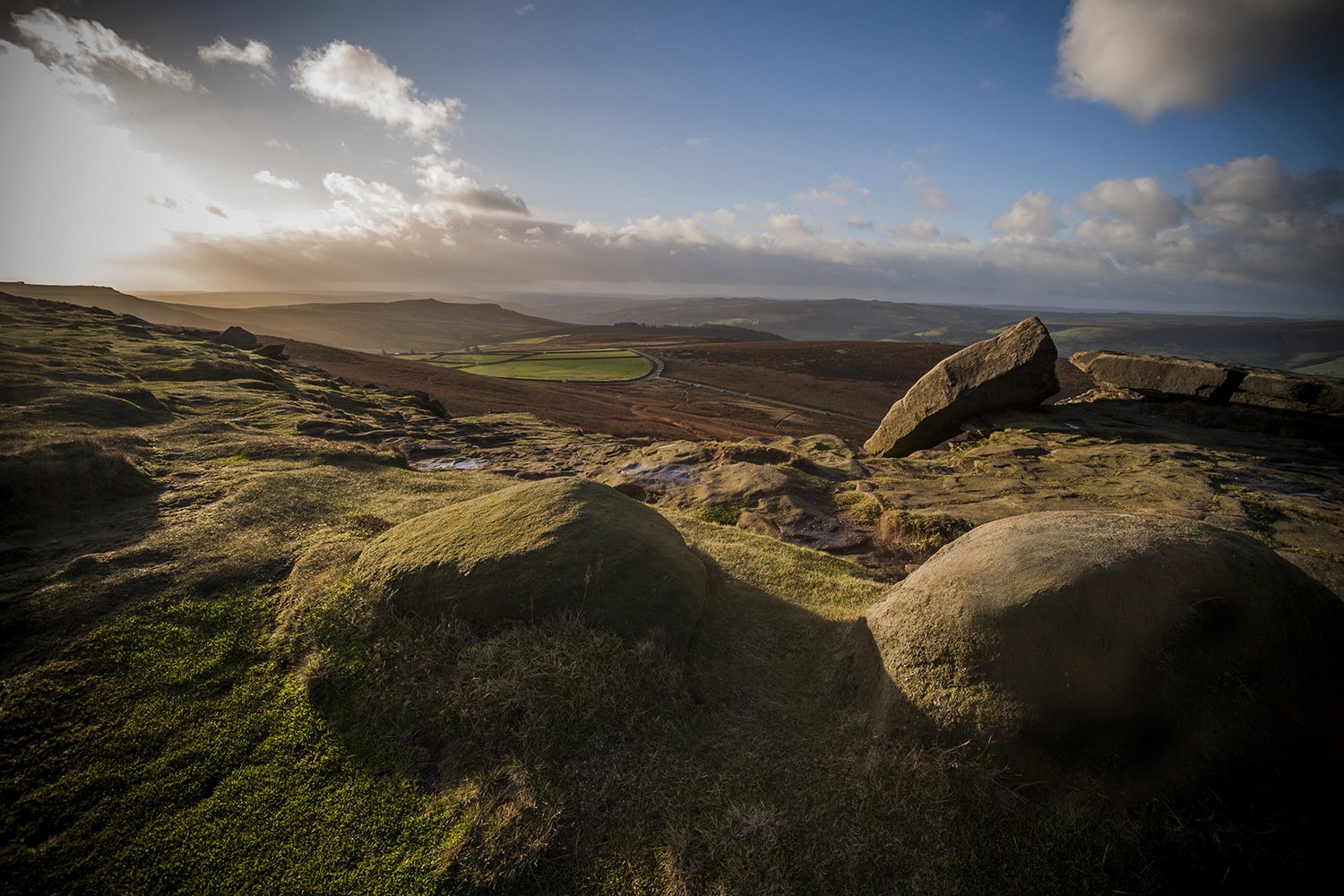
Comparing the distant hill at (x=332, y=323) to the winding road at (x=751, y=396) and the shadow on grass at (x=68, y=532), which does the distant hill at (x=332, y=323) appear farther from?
the shadow on grass at (x=68, y=532)

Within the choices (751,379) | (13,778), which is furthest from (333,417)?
(751,379)

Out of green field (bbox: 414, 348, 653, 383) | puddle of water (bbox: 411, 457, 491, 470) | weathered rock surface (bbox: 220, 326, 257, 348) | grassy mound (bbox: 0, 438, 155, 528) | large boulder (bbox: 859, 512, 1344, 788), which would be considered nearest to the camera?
large boulder (bbox: 859, 512, 1344, 788)

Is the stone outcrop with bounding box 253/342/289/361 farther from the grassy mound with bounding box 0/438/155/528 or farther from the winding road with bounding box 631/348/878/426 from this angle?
the winding road with bounding box 631/348/878/426

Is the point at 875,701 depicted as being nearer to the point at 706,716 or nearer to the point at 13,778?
the point at 706,716

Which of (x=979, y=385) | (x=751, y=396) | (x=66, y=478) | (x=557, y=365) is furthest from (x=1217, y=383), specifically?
(x=557, y=365)

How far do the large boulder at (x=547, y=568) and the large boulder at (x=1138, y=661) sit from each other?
2696 millimetres

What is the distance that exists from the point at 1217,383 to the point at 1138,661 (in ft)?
55.4

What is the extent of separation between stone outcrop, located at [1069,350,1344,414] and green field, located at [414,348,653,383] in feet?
155

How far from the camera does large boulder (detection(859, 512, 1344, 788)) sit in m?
4.16

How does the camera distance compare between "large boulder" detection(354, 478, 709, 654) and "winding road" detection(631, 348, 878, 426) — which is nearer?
"large boulder" detection(354, 478, 709, 654)

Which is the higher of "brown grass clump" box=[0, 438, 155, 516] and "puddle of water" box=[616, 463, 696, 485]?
"brown grass clump" box=[0, 438, 155, 516]

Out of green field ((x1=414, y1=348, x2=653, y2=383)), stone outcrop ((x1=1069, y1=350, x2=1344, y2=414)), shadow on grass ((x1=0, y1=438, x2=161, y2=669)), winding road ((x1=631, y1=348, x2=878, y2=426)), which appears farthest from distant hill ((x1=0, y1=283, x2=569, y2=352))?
stone outcrop ((x1=1069, y1=350, x2=1344, y2=414))

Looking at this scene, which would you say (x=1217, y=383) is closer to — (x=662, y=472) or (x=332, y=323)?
(x=662, y=472)

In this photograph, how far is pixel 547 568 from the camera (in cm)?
629
